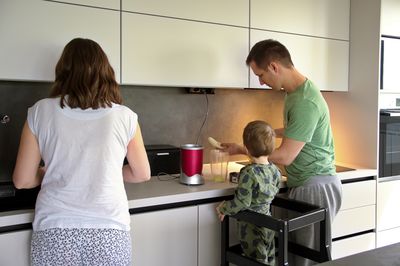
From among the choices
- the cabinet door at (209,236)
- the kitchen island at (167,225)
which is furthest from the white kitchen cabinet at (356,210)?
the cabinet door at (209,236)

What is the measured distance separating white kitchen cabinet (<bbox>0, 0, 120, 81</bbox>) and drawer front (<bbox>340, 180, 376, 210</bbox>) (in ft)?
5.12

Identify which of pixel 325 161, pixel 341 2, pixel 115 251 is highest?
pixel 341 2

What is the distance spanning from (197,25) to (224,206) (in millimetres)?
937

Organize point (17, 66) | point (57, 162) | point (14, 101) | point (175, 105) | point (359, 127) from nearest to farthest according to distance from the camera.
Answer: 1. point (57, 162)
2. point (17, 66)
3. point (14, 101)
4. point (175, 105)
5. point (359, 127)

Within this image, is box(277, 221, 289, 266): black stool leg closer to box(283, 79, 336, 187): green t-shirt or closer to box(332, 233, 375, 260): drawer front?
box(283, 79, 336, 187): green t-shirt

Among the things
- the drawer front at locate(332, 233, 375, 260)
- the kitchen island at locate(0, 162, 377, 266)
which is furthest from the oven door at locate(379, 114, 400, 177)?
the kitchen island at locate(0, 162, 377, 266)

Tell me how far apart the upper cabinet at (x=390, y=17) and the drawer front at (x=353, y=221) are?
1107mm

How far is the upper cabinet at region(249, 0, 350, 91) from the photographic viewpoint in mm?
2365

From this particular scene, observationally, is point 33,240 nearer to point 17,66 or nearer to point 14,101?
point 17,66

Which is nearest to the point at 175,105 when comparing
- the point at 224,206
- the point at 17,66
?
the point at 224,206

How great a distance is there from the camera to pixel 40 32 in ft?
5.72

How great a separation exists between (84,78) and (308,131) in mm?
1047

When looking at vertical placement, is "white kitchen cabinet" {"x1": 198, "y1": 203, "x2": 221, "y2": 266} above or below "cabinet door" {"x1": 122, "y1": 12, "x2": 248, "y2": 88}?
below

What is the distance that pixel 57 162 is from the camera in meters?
1.35
